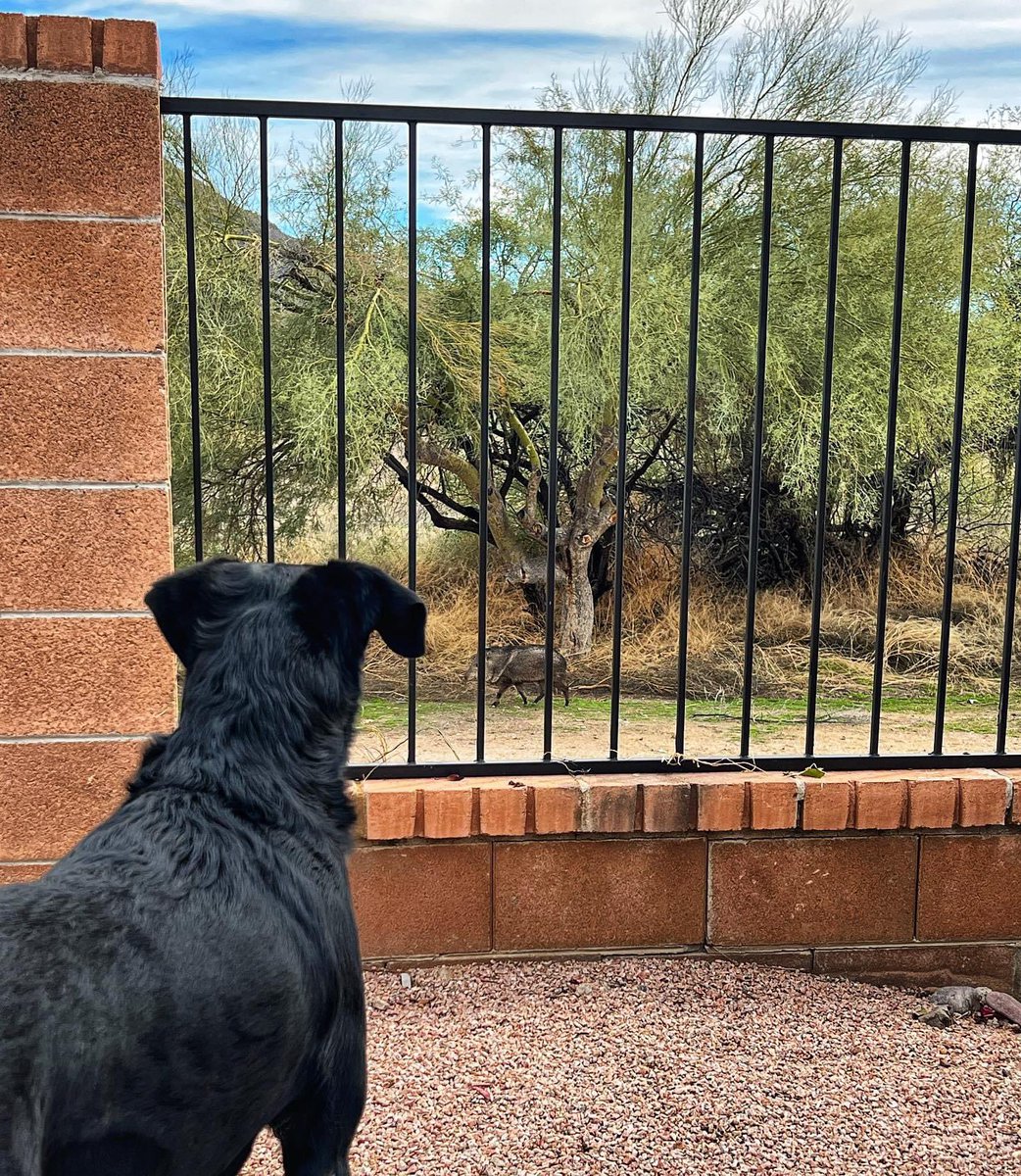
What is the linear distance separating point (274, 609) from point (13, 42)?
1.86 metres

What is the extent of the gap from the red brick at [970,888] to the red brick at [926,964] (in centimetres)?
5

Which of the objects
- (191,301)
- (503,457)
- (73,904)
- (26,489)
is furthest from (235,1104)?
(503,457)

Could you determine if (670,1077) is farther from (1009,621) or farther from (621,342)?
(621,342)

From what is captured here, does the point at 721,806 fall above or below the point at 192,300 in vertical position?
below

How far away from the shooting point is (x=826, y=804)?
3.23m

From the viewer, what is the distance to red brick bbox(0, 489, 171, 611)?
9.27ft

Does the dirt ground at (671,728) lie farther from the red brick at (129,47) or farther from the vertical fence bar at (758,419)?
the red brick at (129,47)

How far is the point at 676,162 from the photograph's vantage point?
6.69 m

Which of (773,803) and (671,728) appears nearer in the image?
(773,803)

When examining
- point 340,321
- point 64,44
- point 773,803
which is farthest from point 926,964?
point 64,44

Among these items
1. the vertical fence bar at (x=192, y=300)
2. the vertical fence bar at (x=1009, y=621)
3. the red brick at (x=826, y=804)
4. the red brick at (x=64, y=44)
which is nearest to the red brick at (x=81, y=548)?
the vertical fence bar at (x=192, y=300)

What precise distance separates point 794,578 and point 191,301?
629 centimetres

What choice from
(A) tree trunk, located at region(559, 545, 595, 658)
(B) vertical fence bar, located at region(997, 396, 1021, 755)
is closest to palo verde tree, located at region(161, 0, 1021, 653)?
(A) tree trunk, located at region(559, 545, 595, 658)

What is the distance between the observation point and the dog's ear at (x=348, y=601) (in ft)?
5.90
